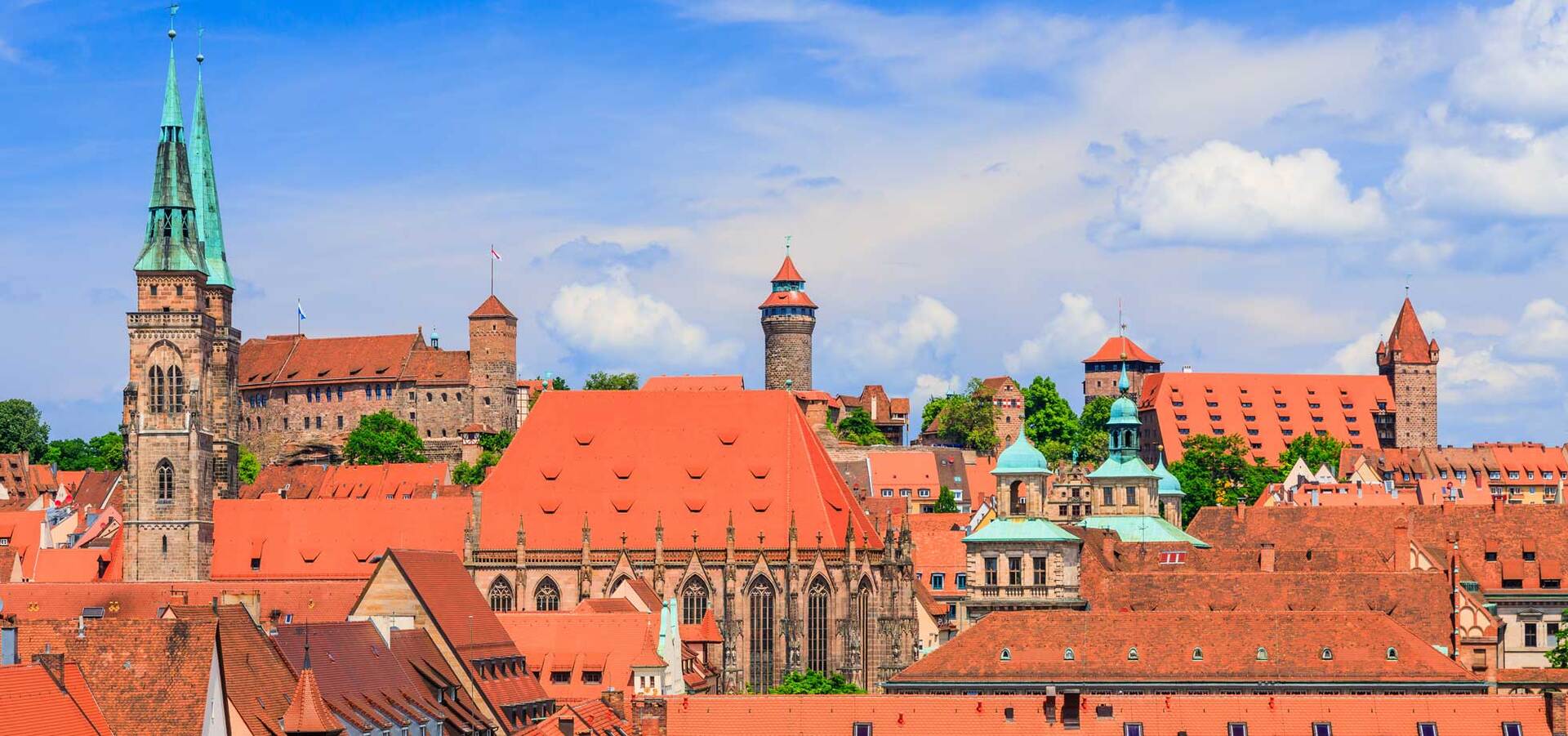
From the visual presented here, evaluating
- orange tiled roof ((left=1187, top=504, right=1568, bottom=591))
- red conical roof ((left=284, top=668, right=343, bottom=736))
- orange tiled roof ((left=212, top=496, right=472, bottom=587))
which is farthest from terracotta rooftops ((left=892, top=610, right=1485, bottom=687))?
red conical roof ((left=284, top=668, right=343, bottom=736))

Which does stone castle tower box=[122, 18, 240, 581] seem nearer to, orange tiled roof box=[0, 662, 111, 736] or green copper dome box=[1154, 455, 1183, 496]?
green copper dome box=[1154, 455, 1183, 496]

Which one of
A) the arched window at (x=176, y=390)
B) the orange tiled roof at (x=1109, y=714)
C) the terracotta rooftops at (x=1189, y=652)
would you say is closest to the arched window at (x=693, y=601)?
the terracotta rooftops at (x=1189, y=652)

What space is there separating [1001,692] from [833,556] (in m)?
18.4

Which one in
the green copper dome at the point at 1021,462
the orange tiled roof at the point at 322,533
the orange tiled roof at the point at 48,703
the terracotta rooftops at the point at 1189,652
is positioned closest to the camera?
the orange tiled roof at the point at 48,703

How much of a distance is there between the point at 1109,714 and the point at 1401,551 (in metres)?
42.6

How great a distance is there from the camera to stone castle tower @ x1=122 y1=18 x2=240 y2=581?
381 feet

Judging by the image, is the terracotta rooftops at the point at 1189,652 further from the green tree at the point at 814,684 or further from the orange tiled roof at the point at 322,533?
the orange tiled roof at the point at 322,533

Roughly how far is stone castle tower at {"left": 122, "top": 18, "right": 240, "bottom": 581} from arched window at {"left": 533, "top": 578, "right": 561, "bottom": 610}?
15.8 metres

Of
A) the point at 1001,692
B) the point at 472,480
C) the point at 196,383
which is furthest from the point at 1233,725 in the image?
the point at 472,480

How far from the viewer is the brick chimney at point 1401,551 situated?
378 feet

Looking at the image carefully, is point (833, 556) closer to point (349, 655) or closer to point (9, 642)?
point (349, 655)

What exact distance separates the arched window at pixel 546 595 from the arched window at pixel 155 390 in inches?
853

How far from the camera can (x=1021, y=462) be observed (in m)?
131

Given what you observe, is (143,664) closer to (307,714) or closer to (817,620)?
Answer: (307,714)
